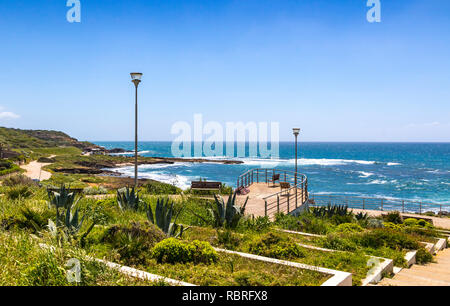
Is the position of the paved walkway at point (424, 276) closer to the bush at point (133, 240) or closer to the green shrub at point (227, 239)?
the green shrub at point (227, 239)

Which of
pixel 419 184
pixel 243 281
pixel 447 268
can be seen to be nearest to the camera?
pixel 243 281

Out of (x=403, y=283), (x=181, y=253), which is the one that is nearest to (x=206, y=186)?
(x=181, y=253)

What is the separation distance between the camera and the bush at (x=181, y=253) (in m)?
5.29

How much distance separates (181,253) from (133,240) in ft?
3.16

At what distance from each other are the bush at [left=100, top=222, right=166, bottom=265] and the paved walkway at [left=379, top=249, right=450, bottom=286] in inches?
155

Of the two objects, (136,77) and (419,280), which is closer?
(419,280)

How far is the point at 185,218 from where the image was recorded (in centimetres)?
943

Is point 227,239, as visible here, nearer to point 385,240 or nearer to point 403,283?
point 403,283

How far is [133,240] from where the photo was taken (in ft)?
18.4

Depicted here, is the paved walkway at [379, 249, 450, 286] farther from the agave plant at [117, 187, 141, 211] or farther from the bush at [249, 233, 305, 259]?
the agave plant at [117, 187, 141, 211]

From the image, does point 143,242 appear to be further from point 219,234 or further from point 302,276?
point 302,276

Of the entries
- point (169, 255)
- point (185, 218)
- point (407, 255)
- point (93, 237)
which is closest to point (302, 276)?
point (169, 255)

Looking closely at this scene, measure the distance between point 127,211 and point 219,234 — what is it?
394 cm

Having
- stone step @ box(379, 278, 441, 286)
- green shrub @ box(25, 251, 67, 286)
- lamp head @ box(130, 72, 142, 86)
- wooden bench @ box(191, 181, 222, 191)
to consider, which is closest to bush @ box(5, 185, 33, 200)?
lamp head @ box(130, 72, 142, 86)
